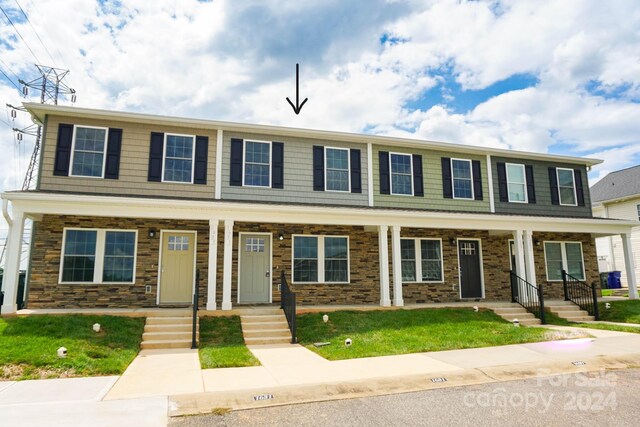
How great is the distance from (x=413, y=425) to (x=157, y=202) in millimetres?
8262

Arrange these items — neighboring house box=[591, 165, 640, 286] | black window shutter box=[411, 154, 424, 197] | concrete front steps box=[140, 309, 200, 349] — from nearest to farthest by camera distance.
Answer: concrete front steps box=[140, 309, 200, 349]
black window shutter box=[411, 154, 424, 197]
neighboring house box=[591, 165, 640, 286]

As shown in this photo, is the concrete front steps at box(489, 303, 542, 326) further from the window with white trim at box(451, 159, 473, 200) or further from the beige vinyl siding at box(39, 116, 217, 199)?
the beige vinyl siding at box(39, 116, 217, 199)

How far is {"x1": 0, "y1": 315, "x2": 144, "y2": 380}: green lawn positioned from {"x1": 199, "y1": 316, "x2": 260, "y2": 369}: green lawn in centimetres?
134

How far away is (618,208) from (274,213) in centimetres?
2379

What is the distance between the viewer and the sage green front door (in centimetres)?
1266

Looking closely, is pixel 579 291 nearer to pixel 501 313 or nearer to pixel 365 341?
pixel 501 313

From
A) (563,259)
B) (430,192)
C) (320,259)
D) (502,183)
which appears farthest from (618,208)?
(320,259)

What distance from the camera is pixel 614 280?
72.0 ft

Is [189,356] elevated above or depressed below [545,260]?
below

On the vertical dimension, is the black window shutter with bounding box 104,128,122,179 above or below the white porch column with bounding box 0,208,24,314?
above

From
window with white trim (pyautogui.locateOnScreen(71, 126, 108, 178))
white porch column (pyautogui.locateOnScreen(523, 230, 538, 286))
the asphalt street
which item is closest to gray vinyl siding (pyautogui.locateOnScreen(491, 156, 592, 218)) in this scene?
white porch column (pyautogui.locateOnScreen(523, 230, 538, 286))

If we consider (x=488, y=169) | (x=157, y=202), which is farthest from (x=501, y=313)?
(x=157, y=202)

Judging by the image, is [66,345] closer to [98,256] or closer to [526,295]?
[98,256]

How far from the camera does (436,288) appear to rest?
568 inches
